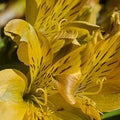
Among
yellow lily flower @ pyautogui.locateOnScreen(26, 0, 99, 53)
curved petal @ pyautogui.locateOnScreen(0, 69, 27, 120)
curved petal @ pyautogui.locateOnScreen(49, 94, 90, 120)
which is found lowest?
curved petal @ pyautogui.locateOnScreen(49, 94, 90, 120)

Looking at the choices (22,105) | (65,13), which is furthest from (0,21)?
(22,105)

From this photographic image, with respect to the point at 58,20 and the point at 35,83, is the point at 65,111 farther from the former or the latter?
the point at 58,20

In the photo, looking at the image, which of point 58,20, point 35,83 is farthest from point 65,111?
point 58,20

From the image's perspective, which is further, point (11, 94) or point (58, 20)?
point (58, 20)

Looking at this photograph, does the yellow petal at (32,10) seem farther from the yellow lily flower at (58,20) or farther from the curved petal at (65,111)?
the curved petal at (65,111)

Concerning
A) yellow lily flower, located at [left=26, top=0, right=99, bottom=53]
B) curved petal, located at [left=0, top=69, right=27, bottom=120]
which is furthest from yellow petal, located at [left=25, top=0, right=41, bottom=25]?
curved petal, located at [left=0, top=69, right=27, bottom=120]

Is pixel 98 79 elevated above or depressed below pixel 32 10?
below

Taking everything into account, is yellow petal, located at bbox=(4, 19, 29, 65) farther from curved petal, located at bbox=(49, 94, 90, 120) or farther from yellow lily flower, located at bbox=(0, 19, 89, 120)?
curved petal, located at bbox=(49, 94, 90, 120)
